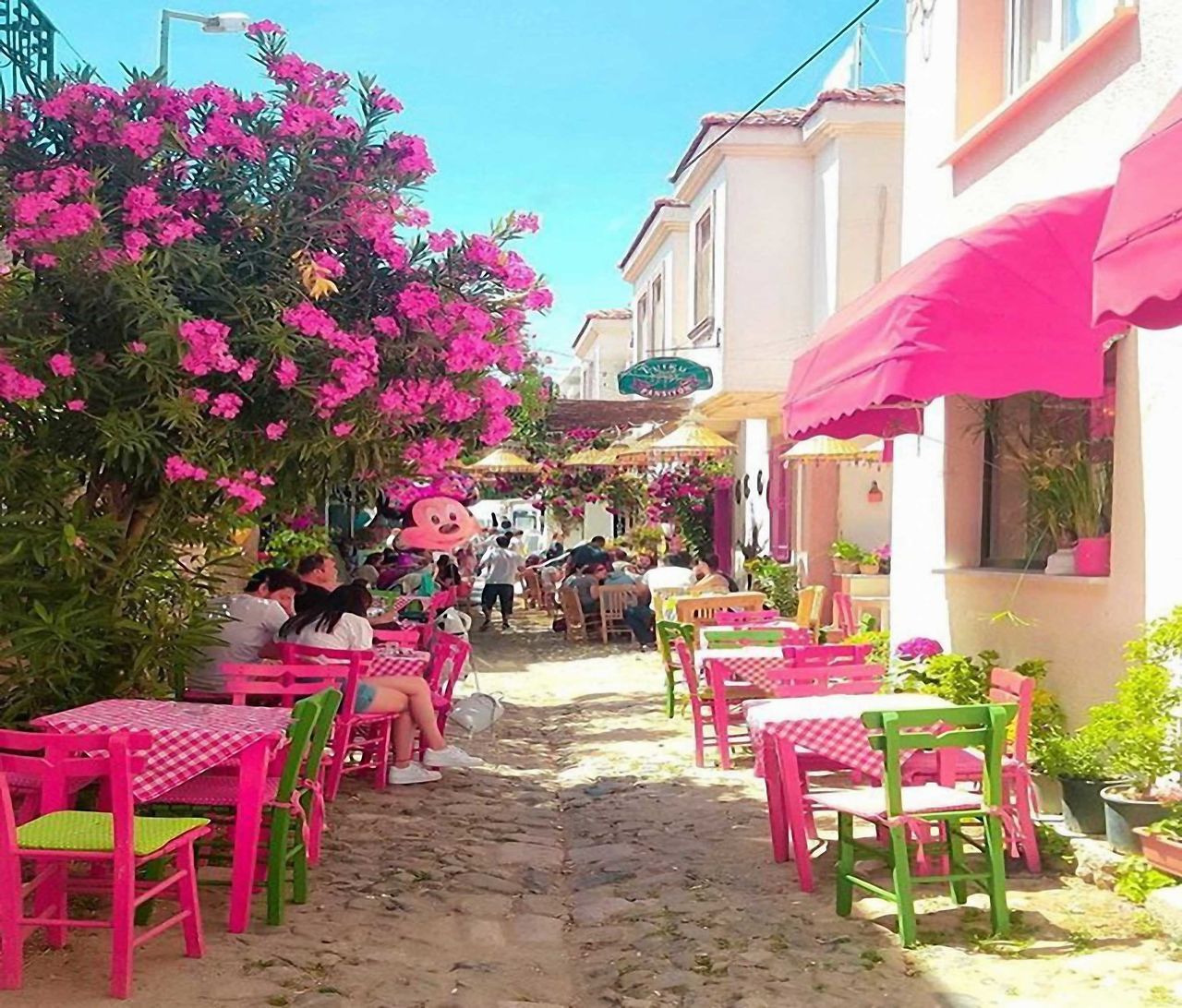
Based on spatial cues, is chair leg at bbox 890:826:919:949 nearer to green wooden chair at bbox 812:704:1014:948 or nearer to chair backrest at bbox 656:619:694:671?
green wooden chair at bbox 812:704:1014:948

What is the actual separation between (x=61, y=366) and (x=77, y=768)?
6.87 ft

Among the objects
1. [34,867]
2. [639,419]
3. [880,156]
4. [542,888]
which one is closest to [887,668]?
[542,888]

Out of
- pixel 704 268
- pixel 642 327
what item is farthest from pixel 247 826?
pixel 642 327

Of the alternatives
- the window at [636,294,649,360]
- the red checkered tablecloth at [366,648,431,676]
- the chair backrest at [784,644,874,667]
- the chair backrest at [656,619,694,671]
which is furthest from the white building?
the chair backrest at [784,644,874,667]

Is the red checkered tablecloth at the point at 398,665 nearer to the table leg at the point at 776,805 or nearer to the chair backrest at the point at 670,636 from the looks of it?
the chair backrest at the point at 670,636

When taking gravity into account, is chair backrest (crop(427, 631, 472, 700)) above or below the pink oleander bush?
below

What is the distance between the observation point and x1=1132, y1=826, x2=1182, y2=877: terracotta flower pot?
5176mm

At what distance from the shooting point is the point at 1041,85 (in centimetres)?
737

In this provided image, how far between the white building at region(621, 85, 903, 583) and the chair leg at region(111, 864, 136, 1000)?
1256 cm

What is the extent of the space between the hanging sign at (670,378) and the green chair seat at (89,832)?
503 inches

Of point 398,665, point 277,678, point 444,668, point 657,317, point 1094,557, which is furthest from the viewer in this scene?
point 657,317

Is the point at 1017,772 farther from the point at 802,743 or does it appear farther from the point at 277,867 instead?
the point at 277,867

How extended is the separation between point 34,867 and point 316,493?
→ 2.49 meters

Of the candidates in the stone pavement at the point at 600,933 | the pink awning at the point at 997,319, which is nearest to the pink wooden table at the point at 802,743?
the stone pavement at the point at 600,933
